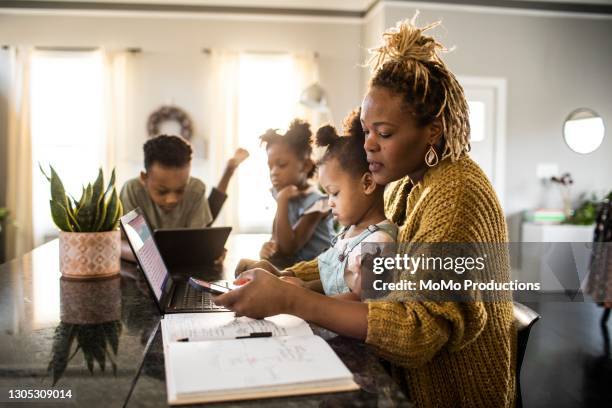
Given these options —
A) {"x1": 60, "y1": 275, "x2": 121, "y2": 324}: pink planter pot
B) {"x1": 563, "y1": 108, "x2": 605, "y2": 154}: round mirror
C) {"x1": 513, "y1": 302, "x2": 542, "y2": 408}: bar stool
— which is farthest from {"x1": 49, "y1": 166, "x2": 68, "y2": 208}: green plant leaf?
{"x1": 563, "y1": 108, "x2": 605, "y2": 154}: round mirror

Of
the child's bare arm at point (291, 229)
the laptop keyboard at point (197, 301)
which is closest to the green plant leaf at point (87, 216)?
the laptop keyboard at point (197, 301)

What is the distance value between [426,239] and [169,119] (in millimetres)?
5208

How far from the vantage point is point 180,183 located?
228cm

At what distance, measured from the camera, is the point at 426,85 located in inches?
41.5

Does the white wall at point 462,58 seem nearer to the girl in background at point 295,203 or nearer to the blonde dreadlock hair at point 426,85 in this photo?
the girl in background at point 295,203

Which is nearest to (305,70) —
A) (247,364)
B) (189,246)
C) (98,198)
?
(189,246)

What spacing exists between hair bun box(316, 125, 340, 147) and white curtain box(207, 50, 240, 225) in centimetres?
447

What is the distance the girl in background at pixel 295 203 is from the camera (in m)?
2.11

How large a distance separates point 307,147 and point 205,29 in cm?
403

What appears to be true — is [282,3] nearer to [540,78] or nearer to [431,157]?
[540,78]

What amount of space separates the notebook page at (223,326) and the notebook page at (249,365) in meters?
0.05

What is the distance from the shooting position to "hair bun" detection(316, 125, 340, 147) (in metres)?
1.38

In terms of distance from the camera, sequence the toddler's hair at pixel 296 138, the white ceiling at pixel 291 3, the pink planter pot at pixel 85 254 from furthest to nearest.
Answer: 1. the white ceiling at pixel 291 3
2. the toddler's hair at pixel 296 138
3. the pink planter pot at pixel 85 254

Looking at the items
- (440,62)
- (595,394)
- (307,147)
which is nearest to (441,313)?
(440,62)
